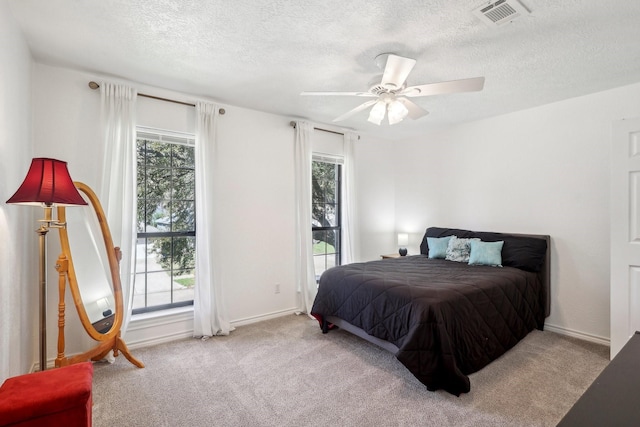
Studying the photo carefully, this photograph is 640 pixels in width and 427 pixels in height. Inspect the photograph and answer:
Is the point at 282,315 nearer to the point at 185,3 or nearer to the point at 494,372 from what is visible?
the point at 494,372

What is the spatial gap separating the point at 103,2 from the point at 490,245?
3969 millimetres

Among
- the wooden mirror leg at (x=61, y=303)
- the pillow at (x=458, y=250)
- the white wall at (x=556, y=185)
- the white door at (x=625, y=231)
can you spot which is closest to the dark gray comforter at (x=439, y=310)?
the pillow at (x=458, y=250)

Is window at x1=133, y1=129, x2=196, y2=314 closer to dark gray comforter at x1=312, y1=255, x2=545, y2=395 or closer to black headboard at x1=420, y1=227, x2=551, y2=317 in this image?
dark gray comforter at x1=312, y1=255, x2=545, y2=395

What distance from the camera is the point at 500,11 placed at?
1.83 metres

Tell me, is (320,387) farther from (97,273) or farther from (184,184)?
(184,184)

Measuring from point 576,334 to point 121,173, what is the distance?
4761mm

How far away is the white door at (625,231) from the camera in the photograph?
7.96ft

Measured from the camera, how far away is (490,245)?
345 cm

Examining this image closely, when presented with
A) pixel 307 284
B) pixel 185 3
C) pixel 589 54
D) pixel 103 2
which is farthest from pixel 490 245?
pixel 103 2

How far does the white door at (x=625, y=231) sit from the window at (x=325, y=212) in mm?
2923

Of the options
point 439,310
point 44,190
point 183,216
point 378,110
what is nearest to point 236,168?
point 183,216

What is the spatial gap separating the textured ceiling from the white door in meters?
0.65

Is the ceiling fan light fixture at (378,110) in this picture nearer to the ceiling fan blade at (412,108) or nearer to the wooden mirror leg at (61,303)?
the ceiling fan blade at (412,108)

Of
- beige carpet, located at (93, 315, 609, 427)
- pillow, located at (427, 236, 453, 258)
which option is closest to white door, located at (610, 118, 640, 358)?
beige carpet, located at (93, 315, 609, 427)
